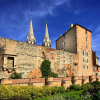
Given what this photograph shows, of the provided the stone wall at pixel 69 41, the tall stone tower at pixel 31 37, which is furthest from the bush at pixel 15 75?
the tall stone tower at pixel 31 37

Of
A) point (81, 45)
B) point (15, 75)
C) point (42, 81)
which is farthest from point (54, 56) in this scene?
point (81, 45)

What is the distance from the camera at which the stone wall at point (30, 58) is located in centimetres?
1827

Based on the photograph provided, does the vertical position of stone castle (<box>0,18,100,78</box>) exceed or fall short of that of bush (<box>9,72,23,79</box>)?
it exceeds it

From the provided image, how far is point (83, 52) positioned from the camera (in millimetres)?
31719

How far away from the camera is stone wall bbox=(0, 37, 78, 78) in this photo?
18.3 meters

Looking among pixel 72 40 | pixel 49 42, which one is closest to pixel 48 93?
pixel 72 40

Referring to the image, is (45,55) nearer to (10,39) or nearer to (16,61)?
(16,61)

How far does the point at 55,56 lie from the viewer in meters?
25.7

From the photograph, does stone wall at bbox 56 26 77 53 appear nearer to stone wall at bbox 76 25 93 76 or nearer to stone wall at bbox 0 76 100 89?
stone wall at bbox 76 25 93 76

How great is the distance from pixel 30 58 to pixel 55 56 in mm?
7091

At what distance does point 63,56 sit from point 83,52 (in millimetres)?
8457

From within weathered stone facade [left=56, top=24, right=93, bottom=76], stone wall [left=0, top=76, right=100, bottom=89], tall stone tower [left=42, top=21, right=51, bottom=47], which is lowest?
stone wall [left=0, top=76, right=100, bottom=89]

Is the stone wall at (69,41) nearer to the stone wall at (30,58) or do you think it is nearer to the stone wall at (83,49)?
the stone wall at (83,49)

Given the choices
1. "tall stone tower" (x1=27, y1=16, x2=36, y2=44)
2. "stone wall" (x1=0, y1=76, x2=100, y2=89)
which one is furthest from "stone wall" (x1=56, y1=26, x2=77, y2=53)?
"tall stone tower" (x1=27, y1=16, x2=36, y2=44)
